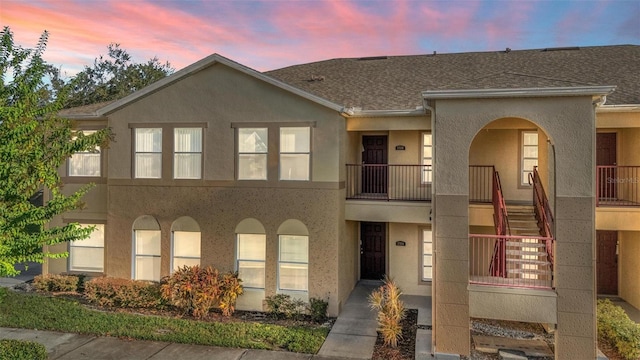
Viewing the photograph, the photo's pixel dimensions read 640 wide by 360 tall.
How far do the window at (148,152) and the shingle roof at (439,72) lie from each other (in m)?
5.01

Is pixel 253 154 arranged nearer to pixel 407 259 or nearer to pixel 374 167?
pixel 374 167

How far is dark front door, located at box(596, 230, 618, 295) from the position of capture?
12.6 m

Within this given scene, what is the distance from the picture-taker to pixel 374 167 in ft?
46.1

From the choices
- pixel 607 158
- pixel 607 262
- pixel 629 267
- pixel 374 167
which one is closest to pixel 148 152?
pixel 374 167

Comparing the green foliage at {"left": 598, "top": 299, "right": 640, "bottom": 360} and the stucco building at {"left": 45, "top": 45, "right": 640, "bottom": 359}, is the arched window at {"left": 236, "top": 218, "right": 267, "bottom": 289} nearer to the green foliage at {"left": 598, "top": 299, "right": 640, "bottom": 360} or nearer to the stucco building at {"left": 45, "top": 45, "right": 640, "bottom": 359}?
the stucco building at {"left": 45, "top": 45, "right": 640, "bottom": 359}

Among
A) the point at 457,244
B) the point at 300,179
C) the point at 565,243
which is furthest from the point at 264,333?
the point at 565,243

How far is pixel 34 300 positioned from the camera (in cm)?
1184

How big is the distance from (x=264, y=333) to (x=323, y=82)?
1006 cm

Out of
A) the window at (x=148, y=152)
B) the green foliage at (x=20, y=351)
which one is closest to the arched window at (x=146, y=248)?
the window at (x=148, y=152)

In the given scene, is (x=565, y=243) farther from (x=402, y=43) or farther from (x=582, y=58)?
(x=402, y=43)

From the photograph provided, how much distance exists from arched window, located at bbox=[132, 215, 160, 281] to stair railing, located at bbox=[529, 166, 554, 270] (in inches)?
438

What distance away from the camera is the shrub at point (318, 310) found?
1105cm

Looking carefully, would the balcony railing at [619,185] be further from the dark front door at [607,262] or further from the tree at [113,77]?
the tree at [113,77]

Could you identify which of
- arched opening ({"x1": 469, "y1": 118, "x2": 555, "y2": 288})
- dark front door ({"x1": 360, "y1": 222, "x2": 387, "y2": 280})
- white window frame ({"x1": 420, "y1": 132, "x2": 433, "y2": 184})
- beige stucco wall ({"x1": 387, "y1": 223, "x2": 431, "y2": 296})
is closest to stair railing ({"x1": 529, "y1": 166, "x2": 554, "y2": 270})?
arched opening ({"x1": 469, "y1": 118, "x2": 555, "y2": 288})
